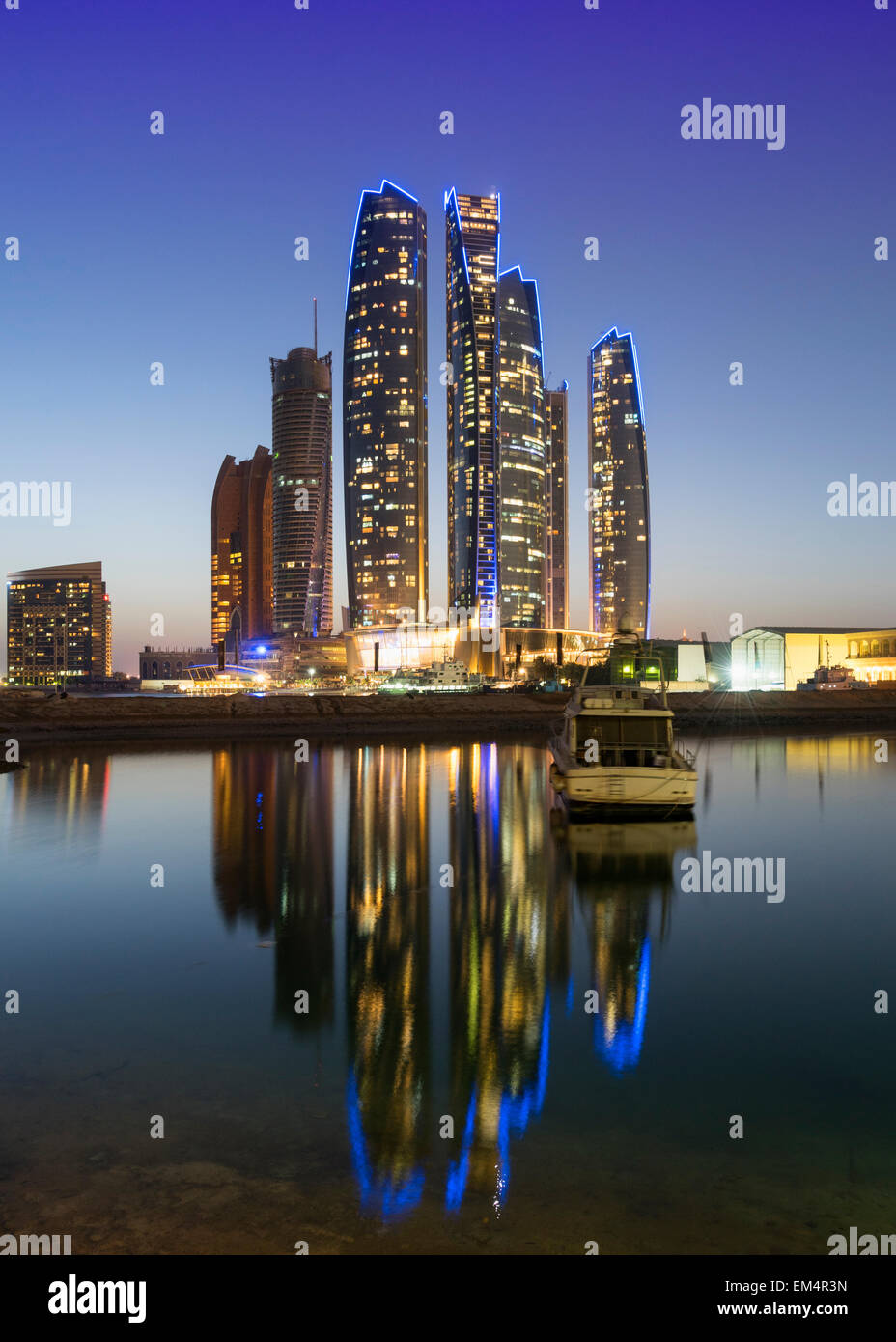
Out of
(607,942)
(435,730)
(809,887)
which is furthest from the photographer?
(435,730)

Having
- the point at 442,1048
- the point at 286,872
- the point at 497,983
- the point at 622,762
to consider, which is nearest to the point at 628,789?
the point at 622,762

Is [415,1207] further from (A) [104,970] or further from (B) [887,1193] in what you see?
(A) [104,970]

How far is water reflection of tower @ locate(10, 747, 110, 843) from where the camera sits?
29562mm

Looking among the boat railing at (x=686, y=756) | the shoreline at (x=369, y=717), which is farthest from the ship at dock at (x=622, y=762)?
the shoreline at (x=369, y=717)

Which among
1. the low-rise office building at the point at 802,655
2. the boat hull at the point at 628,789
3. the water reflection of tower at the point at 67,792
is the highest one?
the low-rise office building at the point at 802,655

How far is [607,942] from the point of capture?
1549cm

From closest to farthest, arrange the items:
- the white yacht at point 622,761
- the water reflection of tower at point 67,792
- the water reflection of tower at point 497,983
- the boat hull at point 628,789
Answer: the water reflection of tower at point 497,983
the boat hull at point 628,789
the white yacht at point 622,761
the water reflection of tower at point 67,792

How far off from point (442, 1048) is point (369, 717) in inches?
2877

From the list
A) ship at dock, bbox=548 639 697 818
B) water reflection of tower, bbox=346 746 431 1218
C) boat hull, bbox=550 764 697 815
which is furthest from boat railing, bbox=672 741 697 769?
water reflection of tower, bbox=346 746 431 1218

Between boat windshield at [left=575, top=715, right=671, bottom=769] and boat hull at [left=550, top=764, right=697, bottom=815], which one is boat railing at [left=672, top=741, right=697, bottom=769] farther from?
boat hull at [left=550, top=764, right=697, bottom=815]

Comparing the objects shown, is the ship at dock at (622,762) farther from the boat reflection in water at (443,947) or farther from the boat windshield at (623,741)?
the boat reflection in water at (443,947)

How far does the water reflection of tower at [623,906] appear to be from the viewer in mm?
11531
